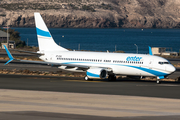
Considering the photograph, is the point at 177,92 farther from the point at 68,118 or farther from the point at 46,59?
the point at 46,59


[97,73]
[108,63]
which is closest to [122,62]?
[108,63]

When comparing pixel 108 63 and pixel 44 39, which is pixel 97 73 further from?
pixel 44 39

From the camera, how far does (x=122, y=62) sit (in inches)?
1775

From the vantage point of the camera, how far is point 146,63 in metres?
43.9

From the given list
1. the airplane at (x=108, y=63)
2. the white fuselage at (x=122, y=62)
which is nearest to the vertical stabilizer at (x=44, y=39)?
the airplane at (x=108, y=63)

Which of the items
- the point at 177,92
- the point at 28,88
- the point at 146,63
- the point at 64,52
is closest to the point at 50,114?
the point at 28,88

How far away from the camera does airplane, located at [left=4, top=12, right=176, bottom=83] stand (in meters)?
43.6

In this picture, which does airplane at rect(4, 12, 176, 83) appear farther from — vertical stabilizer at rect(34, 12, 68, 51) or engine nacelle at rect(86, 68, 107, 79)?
vertical stabilizer at rect(34, 12, 68, 51)

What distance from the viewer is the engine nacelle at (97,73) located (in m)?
44.2

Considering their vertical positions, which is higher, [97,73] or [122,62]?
[122,62]

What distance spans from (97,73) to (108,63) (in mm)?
2580

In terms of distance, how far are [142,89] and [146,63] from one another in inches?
279

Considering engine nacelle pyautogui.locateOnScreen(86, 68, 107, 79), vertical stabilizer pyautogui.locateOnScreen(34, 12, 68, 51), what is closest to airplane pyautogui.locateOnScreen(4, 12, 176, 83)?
engine nacelle pyautogui.locateOnScreen(86, 68, 107, 79)

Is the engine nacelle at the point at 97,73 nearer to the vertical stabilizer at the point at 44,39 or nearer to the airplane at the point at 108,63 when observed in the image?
the airplane at the point at 108,63
